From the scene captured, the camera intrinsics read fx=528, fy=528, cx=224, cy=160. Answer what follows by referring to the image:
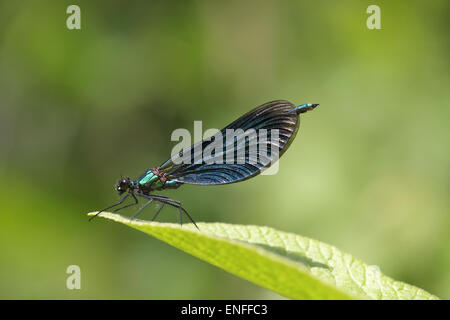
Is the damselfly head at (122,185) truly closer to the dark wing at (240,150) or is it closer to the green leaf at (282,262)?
the dark wing at (240,150)

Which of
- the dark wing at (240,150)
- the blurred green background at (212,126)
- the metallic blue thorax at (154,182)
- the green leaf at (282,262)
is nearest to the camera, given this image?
the green leaf at (282,262)

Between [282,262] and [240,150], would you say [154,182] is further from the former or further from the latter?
[282,262]

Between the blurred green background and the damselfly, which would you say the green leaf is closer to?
the damselfly

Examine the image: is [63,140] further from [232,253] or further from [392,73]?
[232,253]

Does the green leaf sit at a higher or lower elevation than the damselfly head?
lower

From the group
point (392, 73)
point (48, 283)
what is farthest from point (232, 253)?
point (392, 73)

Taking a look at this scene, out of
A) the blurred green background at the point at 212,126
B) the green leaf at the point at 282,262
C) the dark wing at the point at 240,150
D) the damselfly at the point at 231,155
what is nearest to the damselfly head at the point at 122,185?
the damselfly at the point at 231,155

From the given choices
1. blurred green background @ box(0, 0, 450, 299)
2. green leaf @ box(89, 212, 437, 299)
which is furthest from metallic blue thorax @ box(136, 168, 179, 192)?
blurred green background @ box(0, 0, 450, 299)
